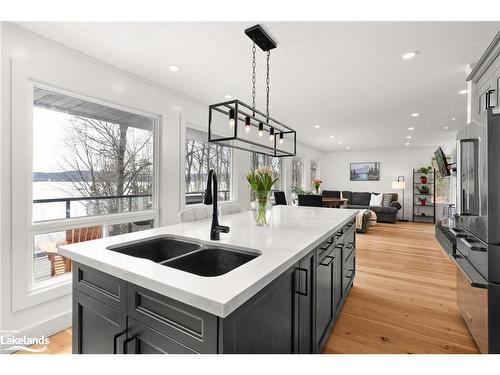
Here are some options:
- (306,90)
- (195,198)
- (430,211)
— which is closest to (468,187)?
(306,90)

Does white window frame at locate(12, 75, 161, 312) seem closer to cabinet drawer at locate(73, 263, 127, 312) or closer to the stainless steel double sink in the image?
cabinet drawer at locate(73, 263, 127, 312)

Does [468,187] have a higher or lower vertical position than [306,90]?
lower

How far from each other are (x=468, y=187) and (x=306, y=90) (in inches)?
91.1

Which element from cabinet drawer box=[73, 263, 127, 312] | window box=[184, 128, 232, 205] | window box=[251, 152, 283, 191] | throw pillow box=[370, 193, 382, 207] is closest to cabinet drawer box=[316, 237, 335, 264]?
cabinet drawer box=[73, 263, 127, 312]

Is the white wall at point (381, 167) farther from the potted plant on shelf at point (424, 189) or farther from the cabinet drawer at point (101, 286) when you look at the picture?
the cabinet drawer at point (101, 286)

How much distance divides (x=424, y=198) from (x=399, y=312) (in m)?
7.70

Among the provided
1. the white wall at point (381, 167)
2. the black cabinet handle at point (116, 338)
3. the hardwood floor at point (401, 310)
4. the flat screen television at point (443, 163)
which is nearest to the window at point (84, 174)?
the black cabinet handle at point (116, 338)

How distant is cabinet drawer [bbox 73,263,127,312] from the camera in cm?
109

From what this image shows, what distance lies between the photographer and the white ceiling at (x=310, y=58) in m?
2.06

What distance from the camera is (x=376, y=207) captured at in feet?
26.1

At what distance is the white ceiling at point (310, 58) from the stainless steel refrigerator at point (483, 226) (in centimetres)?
105

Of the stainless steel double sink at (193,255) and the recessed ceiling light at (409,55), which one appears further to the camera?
the recessed ceiling light at (409,55)
